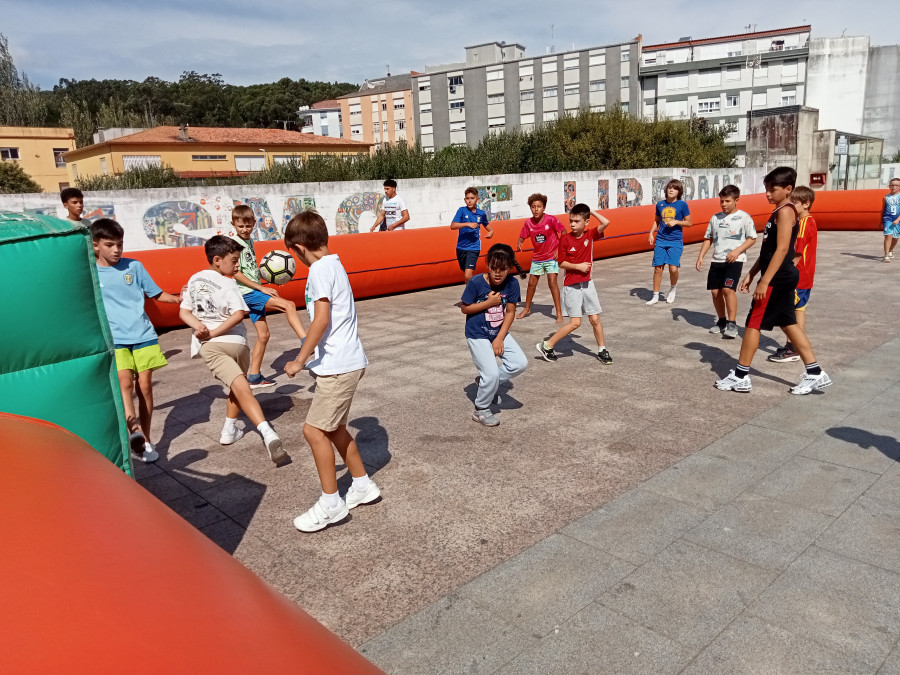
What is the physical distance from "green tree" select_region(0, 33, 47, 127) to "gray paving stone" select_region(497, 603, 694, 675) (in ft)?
251

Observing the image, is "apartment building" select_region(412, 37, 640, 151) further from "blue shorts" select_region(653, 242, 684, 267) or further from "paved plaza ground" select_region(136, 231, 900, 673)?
"paved plaza ground" select_region(136, 231, 900, 673)

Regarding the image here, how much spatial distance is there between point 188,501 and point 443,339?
196 inches

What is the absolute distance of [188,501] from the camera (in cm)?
448

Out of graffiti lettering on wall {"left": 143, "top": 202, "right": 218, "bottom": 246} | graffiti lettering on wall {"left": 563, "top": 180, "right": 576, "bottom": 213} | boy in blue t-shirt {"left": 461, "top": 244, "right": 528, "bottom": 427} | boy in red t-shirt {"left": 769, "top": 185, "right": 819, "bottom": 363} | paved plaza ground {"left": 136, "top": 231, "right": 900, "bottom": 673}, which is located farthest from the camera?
graffiti lettering on wall {"left": 563, "top": 180, "right": 576, "bottom": 213}

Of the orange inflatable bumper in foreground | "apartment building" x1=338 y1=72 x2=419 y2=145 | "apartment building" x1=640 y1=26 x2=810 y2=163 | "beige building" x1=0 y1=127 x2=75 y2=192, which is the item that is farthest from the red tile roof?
the orange inflatable bumper in foreground

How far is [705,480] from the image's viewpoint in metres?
4.43

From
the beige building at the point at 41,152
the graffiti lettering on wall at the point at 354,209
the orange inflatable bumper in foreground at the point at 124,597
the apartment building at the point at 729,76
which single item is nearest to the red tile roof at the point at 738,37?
the apartment building at the point at 729,76

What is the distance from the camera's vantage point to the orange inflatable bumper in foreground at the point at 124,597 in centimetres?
121

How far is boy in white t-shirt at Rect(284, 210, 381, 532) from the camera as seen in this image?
391 centimetres

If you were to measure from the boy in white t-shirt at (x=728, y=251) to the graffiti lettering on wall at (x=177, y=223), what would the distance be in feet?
27.9

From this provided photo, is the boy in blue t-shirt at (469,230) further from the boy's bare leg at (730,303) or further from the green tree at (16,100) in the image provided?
the green tree at (16,100)

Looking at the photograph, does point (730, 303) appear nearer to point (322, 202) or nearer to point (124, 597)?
point (124, 597)

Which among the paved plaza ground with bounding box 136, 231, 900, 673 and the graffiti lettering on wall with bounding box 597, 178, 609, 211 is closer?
the paved plaza ground with bounding box 136, 231, 900, 673

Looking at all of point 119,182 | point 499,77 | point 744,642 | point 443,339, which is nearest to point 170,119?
point 499,77
